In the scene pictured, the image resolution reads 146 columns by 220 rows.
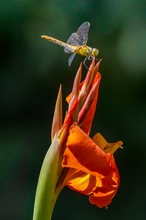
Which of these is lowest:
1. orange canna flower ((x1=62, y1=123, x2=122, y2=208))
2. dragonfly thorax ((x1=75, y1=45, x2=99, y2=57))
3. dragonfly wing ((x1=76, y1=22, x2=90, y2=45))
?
orange canna flower ((x1=62, y1=123, x2=122, y2=208))

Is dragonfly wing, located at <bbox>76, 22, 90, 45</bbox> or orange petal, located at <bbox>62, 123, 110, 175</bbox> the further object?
dragonfly wing, located at <bbox>76, 22, 90, 45</bbox>

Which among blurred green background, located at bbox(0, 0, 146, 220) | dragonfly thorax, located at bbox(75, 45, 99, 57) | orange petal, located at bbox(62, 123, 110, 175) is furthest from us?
blurred green background, located at bbox(0, 0, 146, 220)

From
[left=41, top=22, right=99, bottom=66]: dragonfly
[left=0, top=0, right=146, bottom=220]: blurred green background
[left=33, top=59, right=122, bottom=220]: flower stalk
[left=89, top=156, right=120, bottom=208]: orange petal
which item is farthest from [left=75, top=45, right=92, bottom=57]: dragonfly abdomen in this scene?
[left=0, top=0, right=146, bottom=220]: blurred green background

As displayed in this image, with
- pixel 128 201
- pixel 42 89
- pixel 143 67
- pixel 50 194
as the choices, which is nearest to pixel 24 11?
pixel 42 89

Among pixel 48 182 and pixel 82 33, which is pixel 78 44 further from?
pixel 48 182

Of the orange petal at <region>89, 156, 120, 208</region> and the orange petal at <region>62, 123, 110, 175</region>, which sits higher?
Answer: the orange petal at <region>62, 123, 110, 175</region>

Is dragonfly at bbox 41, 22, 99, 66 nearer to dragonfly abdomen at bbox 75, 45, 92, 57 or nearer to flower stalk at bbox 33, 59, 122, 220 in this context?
dragonfly abdomen at bbox 75, 45, 92, 57

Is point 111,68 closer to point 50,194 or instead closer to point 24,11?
point 24,11

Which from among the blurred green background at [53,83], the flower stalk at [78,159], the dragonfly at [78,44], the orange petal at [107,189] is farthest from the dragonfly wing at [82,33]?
the blurred green background at [53,83]

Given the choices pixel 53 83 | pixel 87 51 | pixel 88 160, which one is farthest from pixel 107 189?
pixel 53 83
